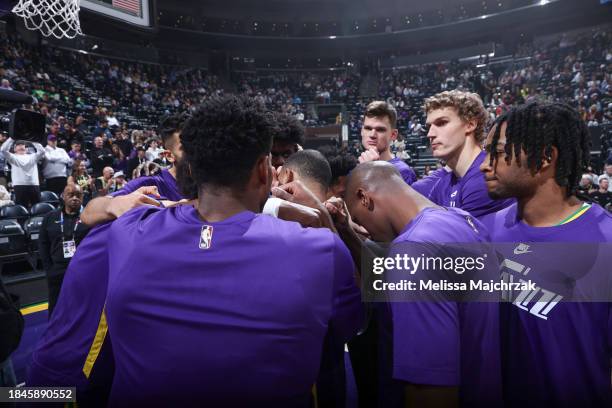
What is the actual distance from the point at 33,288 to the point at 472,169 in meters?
5.88

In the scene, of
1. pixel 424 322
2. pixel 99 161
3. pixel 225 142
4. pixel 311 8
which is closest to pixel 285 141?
pixel 225 142

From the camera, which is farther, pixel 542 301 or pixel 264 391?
pixel 542 301

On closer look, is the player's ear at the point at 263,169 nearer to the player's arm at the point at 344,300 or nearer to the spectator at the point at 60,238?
the player's arm at the point at 344,300

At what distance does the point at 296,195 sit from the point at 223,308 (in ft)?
2.24

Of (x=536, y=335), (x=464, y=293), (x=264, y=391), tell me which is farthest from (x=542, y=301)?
(x=264, y=391)

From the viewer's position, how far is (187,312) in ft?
3.71

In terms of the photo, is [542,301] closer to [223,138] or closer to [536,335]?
[536,335]

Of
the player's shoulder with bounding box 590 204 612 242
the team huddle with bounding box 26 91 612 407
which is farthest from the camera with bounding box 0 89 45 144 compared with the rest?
the player's shoulder with bounding box 590 204 612 242

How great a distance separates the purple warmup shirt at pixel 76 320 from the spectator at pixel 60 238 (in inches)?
112

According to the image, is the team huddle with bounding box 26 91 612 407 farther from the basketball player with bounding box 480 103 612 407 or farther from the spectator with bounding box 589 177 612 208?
the spectator with bounding box 589 177 612 208

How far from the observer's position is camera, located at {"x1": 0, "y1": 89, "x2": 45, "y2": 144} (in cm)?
237

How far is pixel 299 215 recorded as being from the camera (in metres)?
1.45

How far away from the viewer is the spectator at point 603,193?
948 cm

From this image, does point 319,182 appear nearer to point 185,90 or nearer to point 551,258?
point 551,258
